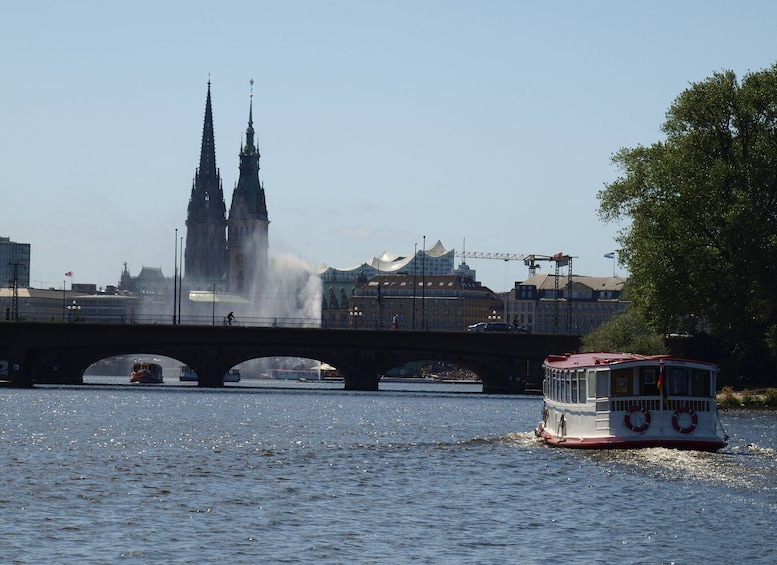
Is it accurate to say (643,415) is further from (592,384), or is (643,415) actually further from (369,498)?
(369,498)

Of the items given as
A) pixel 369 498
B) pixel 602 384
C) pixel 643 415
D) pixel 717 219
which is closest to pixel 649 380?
pixel 643 415

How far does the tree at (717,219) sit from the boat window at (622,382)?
43.9m

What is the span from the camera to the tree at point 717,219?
332 feet

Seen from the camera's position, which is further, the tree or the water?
the tree

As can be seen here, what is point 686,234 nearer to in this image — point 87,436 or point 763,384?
point 763,384

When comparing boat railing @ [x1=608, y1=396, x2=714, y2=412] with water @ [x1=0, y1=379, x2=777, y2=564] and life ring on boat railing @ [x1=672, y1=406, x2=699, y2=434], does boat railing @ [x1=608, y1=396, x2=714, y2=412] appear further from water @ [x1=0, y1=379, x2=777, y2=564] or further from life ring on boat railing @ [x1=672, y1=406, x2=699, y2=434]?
water @ [x1=0, y1=379, x2=777, y2=564]

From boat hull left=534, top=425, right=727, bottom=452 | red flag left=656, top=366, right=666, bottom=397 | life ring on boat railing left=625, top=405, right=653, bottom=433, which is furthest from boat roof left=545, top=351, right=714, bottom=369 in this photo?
boat hull left=534, top=425, right=727, bottom=452

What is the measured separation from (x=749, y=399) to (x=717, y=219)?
11.1 metres

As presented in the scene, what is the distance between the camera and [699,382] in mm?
58031

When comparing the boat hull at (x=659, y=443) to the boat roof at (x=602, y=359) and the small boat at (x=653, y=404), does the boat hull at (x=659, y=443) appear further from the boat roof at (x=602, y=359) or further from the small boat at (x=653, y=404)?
the boat roof at (x=602, y=359)

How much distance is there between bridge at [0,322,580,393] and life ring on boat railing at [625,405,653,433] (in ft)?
238

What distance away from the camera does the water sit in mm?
35406

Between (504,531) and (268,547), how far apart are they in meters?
6.02

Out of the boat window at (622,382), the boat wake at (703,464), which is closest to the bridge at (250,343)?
the boat window at (622,382)
